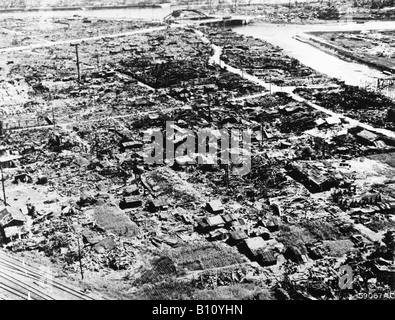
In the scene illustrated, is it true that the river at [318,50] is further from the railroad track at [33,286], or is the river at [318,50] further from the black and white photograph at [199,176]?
the railroad track at [33,286]

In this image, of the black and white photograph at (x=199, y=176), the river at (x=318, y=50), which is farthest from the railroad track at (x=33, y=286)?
the river at (x=318, y=50)

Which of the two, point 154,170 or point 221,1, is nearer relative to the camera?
point 154,170

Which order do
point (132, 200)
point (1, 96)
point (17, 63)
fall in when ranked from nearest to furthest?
point (132, 200) < point (1, 96) < point (17, 63)

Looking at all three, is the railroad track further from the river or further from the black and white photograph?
the river

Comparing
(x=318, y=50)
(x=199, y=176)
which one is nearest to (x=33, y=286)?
(x=199, y=176)

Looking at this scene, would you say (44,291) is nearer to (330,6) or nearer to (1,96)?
(1,96)

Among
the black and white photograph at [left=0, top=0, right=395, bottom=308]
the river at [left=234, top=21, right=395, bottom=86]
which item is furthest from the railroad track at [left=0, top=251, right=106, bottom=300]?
the river at [left=234, top=21, right=395, bottom=86]

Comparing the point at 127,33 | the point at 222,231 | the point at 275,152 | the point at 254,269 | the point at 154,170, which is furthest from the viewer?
the point at 127,33

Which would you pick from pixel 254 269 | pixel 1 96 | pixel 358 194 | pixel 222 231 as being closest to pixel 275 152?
pixel 358 194
